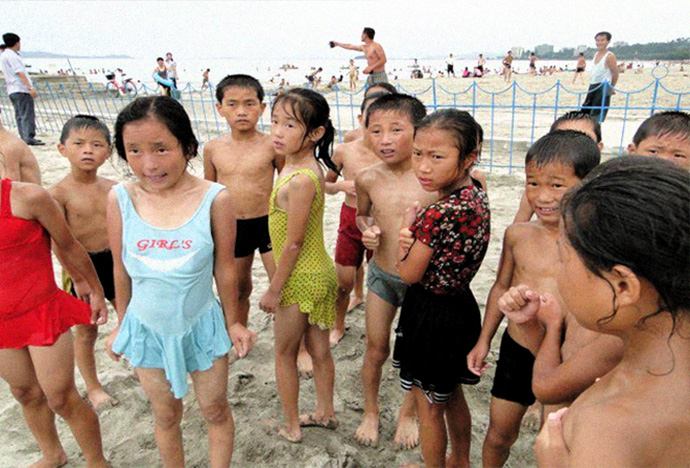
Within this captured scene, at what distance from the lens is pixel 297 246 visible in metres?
2.17

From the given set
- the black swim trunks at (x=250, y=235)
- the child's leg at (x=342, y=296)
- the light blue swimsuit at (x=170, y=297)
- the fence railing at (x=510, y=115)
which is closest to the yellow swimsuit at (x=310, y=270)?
the light blue swimsuit at (x=170, y=297)

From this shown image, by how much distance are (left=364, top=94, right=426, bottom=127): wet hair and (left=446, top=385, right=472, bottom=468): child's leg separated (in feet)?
4.14

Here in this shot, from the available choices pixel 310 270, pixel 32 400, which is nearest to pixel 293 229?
pixel 310 270

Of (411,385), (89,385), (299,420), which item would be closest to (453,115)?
(411,385)

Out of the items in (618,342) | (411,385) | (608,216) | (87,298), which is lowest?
(411,385)

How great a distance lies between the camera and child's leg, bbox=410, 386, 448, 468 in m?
1.97

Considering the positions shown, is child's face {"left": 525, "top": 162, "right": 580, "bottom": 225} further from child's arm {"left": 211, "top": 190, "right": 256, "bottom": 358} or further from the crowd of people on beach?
child's arm {"left": 211, "top": 190, "right": 256, "bottom": 358}

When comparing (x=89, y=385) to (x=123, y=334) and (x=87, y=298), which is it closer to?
(x=87, y=298)

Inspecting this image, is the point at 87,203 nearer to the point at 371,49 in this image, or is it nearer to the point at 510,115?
the point at 371,49

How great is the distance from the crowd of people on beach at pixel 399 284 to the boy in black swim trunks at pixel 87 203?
0.01 m

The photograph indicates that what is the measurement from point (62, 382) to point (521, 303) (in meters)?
1.84

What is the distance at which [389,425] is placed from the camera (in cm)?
257

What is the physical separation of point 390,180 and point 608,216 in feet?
4.74

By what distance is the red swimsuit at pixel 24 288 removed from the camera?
1876 millimetres
